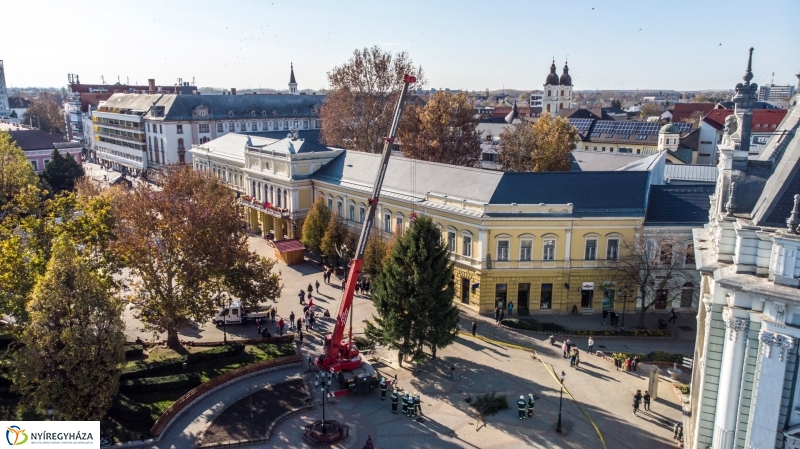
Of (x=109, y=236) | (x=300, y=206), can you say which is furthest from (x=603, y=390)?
(x=300, y=206)

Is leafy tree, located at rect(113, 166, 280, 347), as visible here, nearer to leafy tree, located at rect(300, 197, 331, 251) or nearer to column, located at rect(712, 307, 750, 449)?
leafy tree, located at rect(300, 197, 331, 251)

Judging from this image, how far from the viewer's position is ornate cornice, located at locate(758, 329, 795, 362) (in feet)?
54.9

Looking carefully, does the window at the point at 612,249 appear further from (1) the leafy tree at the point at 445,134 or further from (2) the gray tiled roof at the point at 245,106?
(2) the gray tiled roof at the point at 245,106

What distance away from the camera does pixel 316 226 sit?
48781 mm

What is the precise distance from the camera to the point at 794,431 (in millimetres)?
17125

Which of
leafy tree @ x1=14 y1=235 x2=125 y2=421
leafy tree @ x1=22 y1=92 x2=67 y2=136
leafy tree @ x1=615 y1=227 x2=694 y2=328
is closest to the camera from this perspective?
leafy tree @ x1=14 y1=235 x2=125 y2=421

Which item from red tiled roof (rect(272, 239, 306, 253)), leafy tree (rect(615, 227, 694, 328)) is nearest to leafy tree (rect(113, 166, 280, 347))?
red tiled roof (rect(272, 239, 306, 253))

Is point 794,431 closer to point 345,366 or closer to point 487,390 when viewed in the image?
point 487,390

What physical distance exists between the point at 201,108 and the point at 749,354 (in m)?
88.3

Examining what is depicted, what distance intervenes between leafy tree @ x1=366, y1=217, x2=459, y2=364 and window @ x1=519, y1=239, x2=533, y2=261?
971 centimetres

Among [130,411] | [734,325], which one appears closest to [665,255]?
[734,325]

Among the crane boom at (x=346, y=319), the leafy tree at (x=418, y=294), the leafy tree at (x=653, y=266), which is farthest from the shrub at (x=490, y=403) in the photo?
the leafy tree at (x=653, y=266)

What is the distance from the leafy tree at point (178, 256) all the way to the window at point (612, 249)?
Result: 22693 mm

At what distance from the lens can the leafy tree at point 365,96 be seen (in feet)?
206
